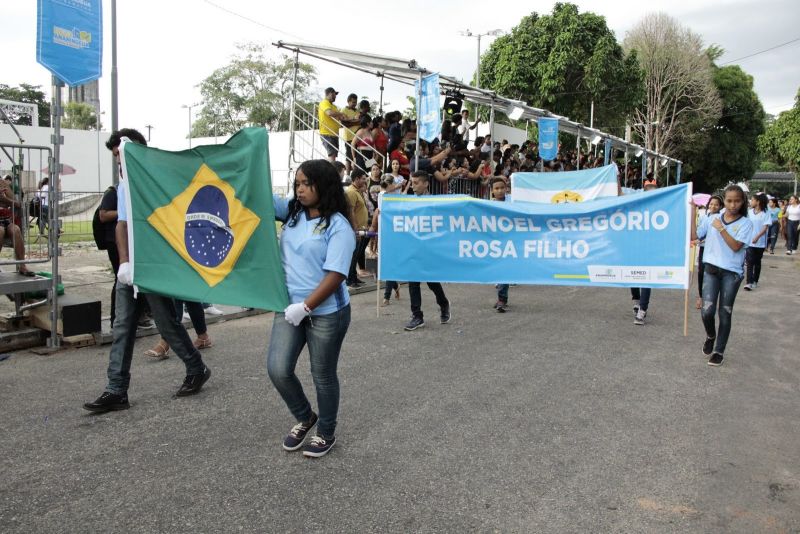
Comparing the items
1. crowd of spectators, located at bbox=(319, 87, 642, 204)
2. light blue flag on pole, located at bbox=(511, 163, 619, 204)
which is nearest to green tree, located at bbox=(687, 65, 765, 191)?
light blue flag on pole, located at bbox=(511, 163, 619, 204)

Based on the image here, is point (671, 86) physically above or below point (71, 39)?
above

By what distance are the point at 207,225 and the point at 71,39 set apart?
396 centimetres

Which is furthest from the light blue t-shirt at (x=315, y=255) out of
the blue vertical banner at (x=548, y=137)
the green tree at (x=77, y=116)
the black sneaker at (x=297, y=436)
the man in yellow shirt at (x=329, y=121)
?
the green tree at (x=77, y=116)

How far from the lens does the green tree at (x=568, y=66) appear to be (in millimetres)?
29734

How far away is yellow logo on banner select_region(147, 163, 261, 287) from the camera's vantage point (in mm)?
4133

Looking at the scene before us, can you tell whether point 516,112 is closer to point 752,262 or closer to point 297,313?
point 752,262

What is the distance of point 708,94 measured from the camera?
41.2m

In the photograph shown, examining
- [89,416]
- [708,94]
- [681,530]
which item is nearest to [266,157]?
[89,416]

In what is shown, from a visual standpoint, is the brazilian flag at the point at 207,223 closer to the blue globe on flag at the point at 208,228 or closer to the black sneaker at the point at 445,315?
the blue globe on flag at the point at 208,228

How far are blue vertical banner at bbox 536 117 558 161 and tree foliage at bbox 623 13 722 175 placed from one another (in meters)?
24.7

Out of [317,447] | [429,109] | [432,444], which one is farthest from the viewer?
[429,109]

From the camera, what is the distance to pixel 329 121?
13.2 metres

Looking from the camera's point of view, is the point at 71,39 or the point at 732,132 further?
the point at 732,132

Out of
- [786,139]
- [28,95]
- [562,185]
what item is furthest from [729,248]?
[28,95]
